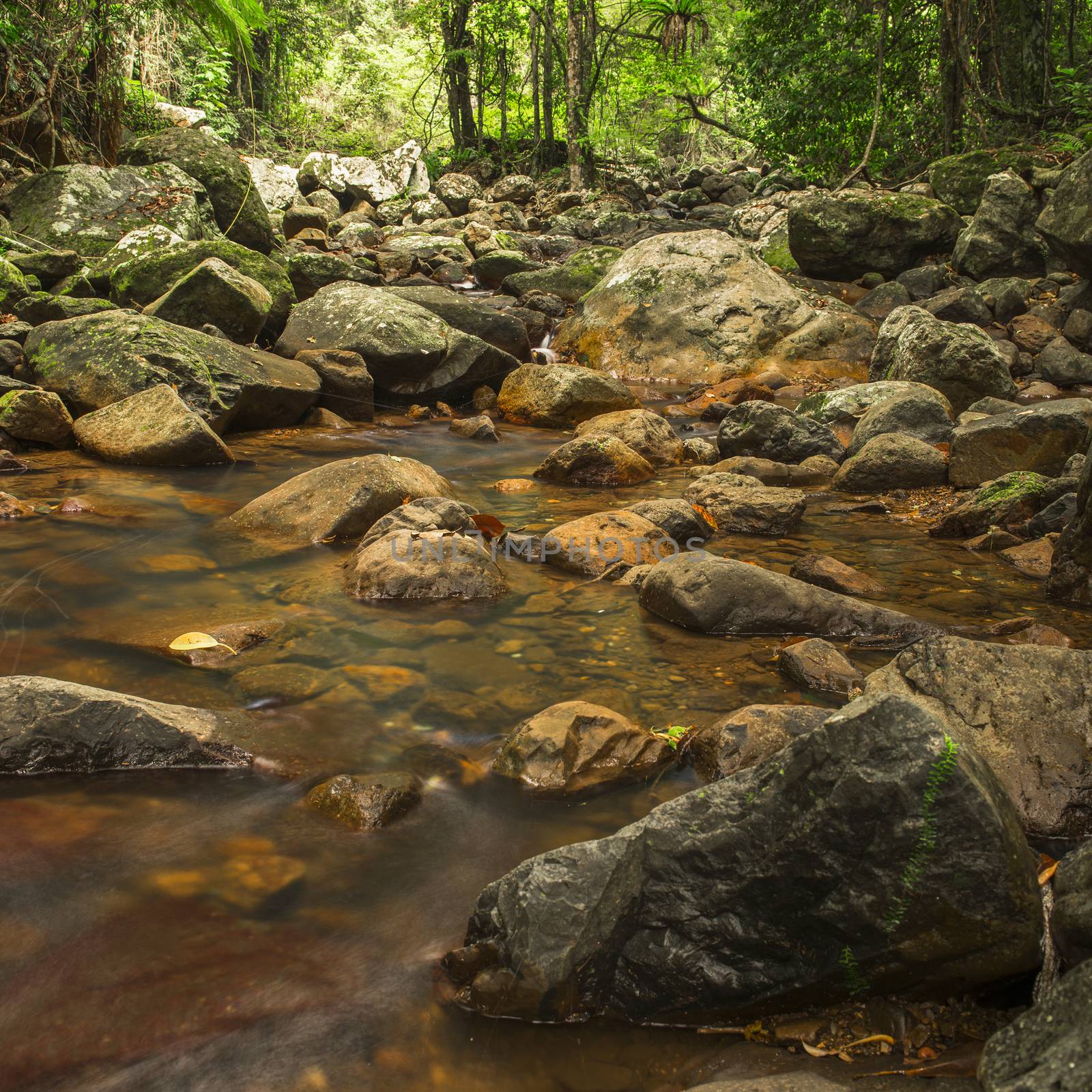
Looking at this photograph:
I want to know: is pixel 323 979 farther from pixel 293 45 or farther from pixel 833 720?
pixel 293 45

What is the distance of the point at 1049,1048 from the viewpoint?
4.78ft

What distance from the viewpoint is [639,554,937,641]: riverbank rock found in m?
4.23

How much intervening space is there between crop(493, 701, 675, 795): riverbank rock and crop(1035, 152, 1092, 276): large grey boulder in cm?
861

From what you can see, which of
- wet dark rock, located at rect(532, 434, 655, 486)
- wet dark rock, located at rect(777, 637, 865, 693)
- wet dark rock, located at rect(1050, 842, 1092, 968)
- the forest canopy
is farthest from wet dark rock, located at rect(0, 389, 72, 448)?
wet dark rock, located at rect(1050, 842, 1092, 968)

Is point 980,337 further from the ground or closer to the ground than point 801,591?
further from the ground

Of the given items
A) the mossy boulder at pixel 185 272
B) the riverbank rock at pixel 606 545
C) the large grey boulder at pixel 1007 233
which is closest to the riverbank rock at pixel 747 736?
the riverbank rock at pixel 606 545

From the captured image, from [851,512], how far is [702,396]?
182 inches

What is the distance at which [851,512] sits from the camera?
6.52m

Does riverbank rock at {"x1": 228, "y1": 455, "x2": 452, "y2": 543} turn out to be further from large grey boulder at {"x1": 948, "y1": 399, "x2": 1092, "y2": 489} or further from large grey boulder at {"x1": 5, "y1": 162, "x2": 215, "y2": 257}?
large grey boulder at {"x1": 5, "y1": 162, "x2": 215, "y2": 257}

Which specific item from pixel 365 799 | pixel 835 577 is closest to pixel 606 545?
pixel 835 577

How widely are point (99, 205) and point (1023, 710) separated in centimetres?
1266

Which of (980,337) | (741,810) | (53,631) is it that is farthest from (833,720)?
(980,337)

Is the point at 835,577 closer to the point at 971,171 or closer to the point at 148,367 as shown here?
the point at 148,367

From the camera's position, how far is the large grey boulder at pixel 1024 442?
6.45 metres
